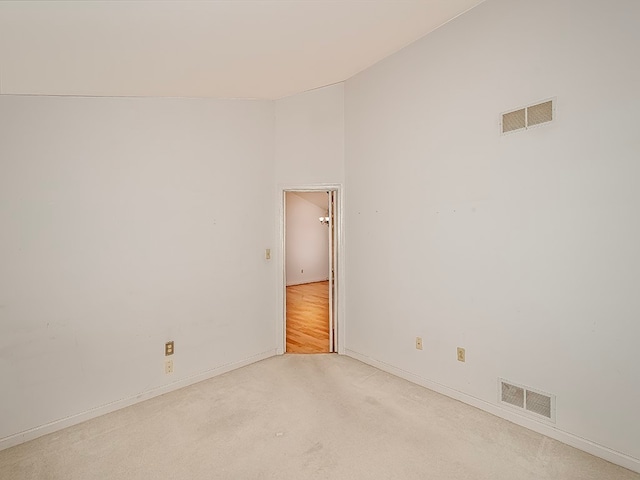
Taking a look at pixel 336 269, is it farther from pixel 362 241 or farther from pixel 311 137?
pixel 311 137

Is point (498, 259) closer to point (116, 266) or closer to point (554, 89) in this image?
point (554, 89)

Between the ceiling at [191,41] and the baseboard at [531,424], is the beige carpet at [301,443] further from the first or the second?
the ceiling at [191,41]

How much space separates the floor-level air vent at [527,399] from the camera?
8.22 feet

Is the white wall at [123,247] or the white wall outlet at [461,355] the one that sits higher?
the white wall at [123,247]

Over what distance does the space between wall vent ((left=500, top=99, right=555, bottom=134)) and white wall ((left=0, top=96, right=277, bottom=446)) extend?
2523 mm

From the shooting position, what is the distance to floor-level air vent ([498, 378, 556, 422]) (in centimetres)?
251

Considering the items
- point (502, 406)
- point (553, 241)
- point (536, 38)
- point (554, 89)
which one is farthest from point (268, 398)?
point (536, 38)

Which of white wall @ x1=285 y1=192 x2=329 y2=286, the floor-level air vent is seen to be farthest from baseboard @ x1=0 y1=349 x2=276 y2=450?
white wall @ x1=285 y1=192 x2=329 y2=286

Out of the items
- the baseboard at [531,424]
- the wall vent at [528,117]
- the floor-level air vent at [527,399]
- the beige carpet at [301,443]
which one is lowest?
the beige carpet at [301,443]

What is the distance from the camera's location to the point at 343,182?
4.18m

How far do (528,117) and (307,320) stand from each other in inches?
171

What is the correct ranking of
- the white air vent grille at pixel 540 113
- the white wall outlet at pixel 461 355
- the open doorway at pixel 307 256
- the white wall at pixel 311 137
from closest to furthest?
the white air vent grille at pixel 540 113 < the white wall outlet at pixel 461 355 < the white wall at pixel 311 137 < the open doorway at pixel 307 256

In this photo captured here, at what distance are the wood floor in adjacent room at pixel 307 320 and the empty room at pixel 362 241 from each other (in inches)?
24.6

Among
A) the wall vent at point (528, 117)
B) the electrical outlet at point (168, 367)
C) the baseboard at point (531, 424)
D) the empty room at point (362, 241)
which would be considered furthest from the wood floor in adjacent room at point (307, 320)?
the wall vent at point (528, 117)
